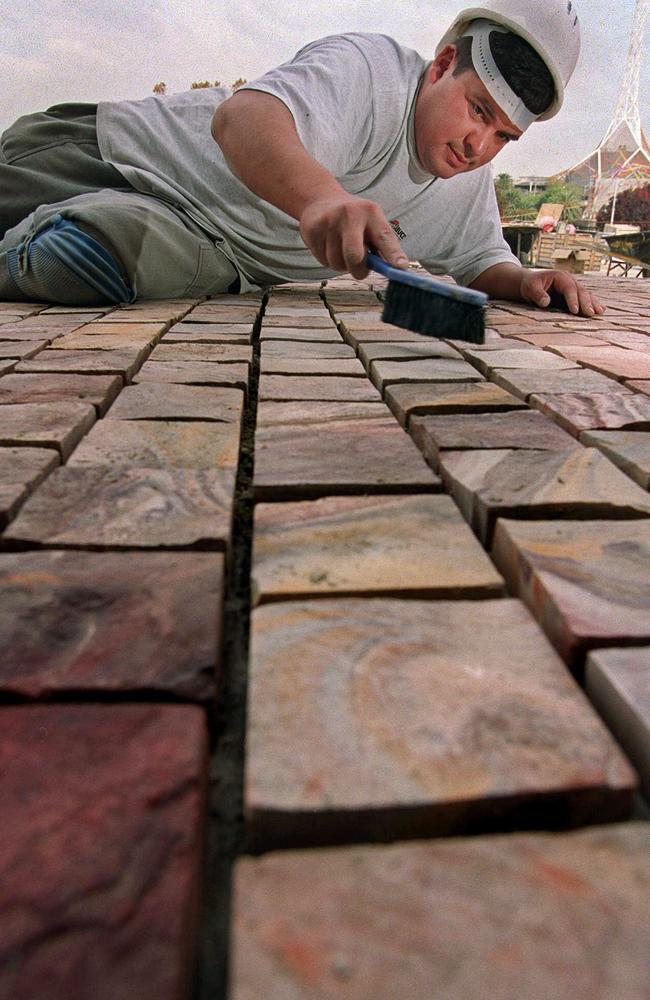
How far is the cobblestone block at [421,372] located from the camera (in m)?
1.37

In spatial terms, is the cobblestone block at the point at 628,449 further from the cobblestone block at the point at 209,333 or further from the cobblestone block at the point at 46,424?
the cobblestone block at the point at 209,333

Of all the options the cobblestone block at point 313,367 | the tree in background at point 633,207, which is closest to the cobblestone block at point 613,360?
the cobblestone block at point 313,367

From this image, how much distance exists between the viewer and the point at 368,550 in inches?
27.4

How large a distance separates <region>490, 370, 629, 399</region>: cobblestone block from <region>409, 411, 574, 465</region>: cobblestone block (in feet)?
0.68

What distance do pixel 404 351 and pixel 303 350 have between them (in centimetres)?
26

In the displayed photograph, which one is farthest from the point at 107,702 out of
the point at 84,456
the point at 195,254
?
the point at 195,254

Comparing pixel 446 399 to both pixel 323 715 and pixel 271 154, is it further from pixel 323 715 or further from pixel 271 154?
pixel 271 154

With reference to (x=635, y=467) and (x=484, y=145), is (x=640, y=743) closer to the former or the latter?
(x=635, y=467)

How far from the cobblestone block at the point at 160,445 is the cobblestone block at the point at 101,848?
19.6 inches

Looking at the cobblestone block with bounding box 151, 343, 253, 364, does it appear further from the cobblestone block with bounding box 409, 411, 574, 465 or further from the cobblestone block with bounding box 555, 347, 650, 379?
the cobblestone block with bounding box 555, 347, 650, 379

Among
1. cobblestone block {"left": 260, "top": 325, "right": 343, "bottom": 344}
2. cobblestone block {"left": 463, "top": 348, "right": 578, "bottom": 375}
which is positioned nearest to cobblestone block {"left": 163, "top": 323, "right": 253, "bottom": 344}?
cobblestone block {"left": 260, "top": 325, "right": 343, "bottom": 344}

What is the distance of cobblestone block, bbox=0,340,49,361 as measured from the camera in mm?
1536

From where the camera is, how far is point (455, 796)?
40 cm

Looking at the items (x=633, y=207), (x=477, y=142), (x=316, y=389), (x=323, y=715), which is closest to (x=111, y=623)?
(x=323, y=715)
